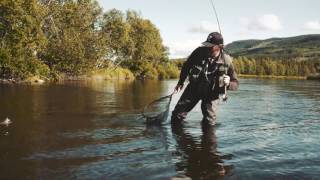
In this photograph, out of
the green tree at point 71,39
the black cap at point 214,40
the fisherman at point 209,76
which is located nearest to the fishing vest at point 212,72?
the fisherman at point 209,76

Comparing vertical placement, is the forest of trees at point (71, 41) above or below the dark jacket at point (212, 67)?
above

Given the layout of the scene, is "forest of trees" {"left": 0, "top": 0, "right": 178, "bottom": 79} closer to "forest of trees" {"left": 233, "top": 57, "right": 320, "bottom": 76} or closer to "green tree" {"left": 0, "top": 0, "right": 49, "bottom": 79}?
"green tree" {"left": 0, "top": 0, "right": 49, "bottom": 79}

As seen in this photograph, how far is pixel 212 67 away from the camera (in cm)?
1232

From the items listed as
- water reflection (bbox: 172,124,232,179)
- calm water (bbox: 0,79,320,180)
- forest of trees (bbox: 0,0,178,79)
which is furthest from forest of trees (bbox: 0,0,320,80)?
water reflection (bbox: 172,124,232,179)

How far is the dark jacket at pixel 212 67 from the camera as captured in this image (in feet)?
39.8

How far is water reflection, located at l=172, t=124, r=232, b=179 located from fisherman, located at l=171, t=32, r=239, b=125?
92 centimetres

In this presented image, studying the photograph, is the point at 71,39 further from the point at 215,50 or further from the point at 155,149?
the point at 155,149

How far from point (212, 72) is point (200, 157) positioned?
157 inches

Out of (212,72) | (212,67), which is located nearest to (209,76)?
(212,72)

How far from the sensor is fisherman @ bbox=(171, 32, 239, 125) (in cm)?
1211

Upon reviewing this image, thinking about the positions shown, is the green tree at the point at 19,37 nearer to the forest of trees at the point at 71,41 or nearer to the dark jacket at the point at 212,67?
the forest of trees at the point at 71,41

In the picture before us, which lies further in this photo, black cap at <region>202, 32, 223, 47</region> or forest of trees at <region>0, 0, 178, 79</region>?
forest of trees at <region>0, 0, 178, 79</region>

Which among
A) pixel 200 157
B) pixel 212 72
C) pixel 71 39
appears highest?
pixel 71 39

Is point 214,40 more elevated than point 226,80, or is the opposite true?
point 214,40
